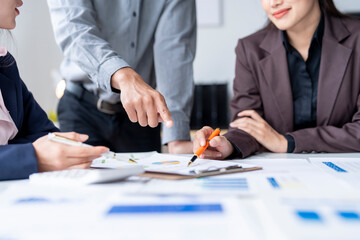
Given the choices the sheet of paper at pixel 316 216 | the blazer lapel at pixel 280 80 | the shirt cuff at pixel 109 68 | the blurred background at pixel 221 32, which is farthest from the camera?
the blurred background at pixel 221 32

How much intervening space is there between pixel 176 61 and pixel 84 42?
14.7 inches

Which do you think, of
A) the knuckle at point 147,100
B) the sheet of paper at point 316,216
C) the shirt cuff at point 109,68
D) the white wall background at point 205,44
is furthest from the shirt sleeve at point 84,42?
the white wall background at point 205,44

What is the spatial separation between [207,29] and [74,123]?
2592 millimetres

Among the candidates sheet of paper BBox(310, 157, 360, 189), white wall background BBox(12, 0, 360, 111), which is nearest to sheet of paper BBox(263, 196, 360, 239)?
sheet of paper BBox(310, 157, 360, 189)

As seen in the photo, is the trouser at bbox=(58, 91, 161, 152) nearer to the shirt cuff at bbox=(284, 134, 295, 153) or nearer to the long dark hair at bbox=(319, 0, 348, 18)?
the shirt cuff at bbox=(284, 134, 295, 153)

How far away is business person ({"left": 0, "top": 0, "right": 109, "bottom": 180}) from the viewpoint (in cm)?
76

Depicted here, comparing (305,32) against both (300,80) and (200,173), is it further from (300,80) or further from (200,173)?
(200,173)

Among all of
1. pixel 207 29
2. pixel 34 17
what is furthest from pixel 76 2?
pixel 207 29

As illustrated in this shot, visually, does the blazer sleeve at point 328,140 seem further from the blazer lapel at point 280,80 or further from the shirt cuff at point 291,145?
the blazer lapel at point 280,80

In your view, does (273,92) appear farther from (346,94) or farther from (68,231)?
(68,231)

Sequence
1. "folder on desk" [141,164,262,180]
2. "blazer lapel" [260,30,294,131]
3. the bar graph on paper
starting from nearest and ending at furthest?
"folder on desk" [141,164,262,180]
the bar graph on paper
"blazer lapel" [260,30,294,131]

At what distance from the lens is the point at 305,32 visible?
1.44 meters

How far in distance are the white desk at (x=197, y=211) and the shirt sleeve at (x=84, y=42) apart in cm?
43

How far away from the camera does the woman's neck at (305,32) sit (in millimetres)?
1433
